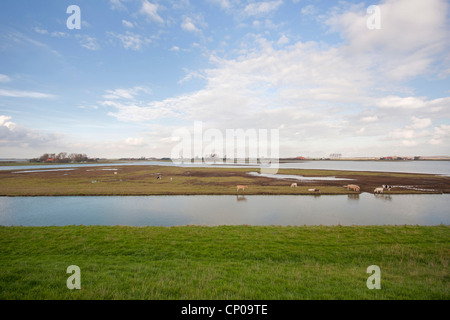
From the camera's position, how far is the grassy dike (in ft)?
22.4

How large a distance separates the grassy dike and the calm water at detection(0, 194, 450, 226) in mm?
4022

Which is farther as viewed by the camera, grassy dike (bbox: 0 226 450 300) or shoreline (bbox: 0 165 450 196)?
shoreline (bbox: 0 165 450 196)

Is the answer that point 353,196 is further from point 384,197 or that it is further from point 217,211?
point 217,211

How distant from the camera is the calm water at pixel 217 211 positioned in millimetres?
20312

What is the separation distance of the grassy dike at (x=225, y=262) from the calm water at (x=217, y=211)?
13.2ft

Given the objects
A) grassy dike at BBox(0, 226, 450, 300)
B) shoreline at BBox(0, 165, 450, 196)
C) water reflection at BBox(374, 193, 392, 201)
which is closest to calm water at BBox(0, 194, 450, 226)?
water reflection at BBox(374, 193, 392, 201)

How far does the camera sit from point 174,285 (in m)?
7.24

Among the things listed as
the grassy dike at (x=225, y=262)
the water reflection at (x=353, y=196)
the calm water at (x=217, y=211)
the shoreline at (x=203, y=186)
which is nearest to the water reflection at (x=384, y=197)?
the calm water at (x=217, y=211)

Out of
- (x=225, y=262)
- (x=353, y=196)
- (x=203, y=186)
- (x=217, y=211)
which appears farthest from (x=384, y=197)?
(x=225, y=262)

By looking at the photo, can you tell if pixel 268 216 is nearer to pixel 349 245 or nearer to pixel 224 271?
pixel 349 245

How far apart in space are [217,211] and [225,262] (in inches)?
543

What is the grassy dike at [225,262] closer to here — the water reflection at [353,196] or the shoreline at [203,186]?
the water reflection at [353,196]

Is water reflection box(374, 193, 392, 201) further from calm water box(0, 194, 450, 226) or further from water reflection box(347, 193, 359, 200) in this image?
water reflection box(347, 193, 359, 200)

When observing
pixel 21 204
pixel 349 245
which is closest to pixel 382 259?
pixel 349 245
